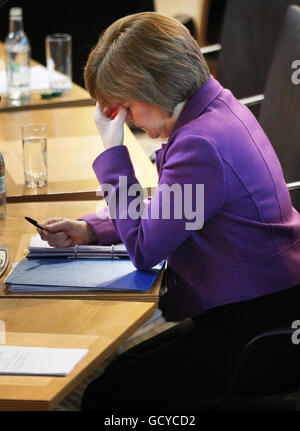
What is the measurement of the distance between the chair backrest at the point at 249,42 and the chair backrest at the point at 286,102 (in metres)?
0.47

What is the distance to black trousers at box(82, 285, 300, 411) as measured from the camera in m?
1.47

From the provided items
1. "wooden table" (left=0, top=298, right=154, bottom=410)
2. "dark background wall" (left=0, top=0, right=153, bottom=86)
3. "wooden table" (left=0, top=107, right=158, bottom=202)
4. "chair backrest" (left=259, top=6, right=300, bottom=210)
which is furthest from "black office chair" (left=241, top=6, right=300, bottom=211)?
"dark background wall" (left=0, top=0, right=153, bottom=86)

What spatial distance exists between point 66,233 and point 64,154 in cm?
62

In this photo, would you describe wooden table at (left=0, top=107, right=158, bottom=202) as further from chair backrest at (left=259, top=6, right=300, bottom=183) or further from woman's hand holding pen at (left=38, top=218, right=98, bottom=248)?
chair backrest at (left=259, top=6, right=300, bottom=183)

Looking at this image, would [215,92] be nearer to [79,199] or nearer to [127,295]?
[127,295]

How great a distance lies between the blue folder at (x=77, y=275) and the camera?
1.37 metres

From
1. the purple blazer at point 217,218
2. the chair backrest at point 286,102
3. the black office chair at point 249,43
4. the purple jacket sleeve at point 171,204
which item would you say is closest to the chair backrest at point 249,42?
the black office chair at point 249,43

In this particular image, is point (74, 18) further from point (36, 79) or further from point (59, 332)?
point (59, 332)

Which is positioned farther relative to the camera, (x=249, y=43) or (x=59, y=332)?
(x=249, y=43)

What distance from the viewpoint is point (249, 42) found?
286 cm

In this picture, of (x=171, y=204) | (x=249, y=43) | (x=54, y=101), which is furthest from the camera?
(x=249, y=43)

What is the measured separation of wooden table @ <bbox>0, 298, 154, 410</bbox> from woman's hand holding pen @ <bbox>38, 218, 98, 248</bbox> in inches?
8.6

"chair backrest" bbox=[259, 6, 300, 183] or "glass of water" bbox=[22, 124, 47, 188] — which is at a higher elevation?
"chair backrest" bbox=[259, 6, 300, 183]

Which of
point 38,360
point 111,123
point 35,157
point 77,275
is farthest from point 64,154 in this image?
point 38,360
